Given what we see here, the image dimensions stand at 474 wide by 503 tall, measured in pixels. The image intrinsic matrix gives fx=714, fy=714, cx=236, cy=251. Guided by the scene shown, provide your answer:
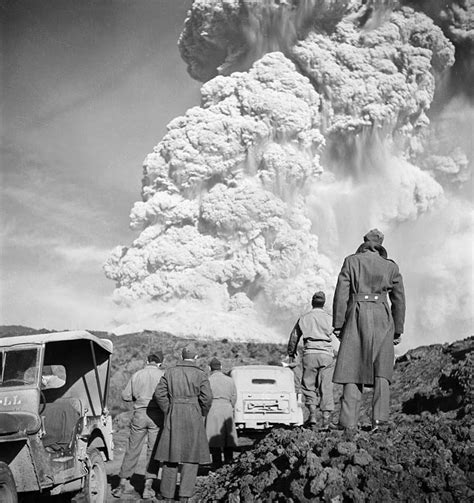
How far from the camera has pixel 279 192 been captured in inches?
2309

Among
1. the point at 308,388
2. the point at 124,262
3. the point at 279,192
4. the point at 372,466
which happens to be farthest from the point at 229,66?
the point at 372,466

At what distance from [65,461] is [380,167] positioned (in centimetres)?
6128

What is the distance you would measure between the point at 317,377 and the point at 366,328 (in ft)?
12.3

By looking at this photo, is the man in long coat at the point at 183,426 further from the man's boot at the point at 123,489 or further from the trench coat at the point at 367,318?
Answer: the trench coat at the point at 367,318

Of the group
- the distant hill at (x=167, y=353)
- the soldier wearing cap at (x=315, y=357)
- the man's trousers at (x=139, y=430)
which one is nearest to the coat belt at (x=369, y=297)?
the soldier wearing cap at (x=315, y=357)

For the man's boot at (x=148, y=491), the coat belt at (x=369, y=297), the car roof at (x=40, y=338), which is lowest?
the man's boot at (x=148, y=491)

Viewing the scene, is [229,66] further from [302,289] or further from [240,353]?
[240,353]

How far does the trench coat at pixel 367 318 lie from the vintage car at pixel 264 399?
585 cm

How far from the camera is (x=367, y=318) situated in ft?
23.7

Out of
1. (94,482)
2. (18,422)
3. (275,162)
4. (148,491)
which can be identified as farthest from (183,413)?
(275,162)

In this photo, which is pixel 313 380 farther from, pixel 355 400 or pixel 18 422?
pixel 18 422

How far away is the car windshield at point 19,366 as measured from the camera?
24.6ft

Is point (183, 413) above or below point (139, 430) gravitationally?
above

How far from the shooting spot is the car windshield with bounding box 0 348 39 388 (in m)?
7.50
